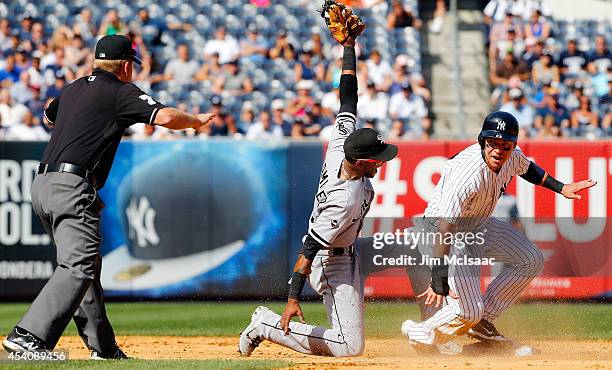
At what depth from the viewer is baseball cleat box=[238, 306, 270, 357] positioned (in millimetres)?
7664

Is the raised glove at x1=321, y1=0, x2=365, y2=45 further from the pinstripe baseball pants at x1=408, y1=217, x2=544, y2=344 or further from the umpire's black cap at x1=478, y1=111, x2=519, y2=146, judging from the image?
the pinstripe baseball pants at x1=408, y1=217, x2=544, y2=344

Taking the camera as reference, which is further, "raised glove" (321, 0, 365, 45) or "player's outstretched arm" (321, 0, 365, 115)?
"raised glove" (321, 0, 365, 45)

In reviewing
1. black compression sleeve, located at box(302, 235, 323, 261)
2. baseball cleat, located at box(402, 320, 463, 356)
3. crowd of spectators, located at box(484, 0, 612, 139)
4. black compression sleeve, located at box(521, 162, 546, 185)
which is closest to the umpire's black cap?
black compression sleeve, located at box(521, 162, 546, 185)

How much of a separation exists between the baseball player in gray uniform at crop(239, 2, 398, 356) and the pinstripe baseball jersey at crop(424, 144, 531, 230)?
0.56m

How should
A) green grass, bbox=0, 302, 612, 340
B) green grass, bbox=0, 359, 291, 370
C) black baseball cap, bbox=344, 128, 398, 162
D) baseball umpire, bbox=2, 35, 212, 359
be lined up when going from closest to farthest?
green grass, bbox=0, 359, 291, 370
baseball umpire, bbox=2, 35, 212, 359
black baseball cap, bbox=344, 128, 398, 162
green grass, bbox=0, 302, 612, 340

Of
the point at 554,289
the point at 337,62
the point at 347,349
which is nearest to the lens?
the point at 347,349

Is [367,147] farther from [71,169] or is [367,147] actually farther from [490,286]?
[71,169]

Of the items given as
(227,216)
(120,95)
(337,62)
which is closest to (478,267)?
(120,95)

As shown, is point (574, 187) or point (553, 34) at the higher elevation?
point (553, 34)

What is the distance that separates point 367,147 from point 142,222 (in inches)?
236

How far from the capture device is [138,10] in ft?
57.1

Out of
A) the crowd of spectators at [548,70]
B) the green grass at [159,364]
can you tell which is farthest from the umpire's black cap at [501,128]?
the crowd of spectators at [548,70]

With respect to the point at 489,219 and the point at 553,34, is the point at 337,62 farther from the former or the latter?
the point at 489,219

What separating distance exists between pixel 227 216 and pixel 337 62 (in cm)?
426
